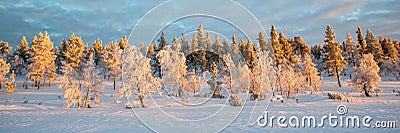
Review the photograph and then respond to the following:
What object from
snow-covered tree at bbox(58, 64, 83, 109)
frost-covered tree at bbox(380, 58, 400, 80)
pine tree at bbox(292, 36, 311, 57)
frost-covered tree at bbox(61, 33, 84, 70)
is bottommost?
snow-covered tree at bbox(58, 64, 83, 109)

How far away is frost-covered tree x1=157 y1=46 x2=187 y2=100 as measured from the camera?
67.6 ft

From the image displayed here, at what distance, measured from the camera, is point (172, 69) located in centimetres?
2066

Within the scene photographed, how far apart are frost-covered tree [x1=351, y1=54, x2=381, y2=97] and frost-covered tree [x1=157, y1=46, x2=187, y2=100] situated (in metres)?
17.1

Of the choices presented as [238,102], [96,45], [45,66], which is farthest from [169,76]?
[96,45]

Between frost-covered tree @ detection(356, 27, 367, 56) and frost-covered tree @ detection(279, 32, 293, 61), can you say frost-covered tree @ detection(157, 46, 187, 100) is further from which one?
frost-covered tree @ detection(356, 27, 367, 56)

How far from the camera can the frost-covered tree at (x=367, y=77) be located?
20031 millimetres

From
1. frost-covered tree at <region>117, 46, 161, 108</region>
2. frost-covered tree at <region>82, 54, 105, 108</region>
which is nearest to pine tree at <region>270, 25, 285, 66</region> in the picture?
frost-covered tree at <region>117, 46, 161, 108</region>

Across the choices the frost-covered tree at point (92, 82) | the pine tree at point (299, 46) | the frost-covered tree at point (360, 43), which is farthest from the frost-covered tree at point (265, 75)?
the frost-covered tree at point (360, 43)

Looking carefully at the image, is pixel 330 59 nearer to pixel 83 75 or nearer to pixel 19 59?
pixel 83 75

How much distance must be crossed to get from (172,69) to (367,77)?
730 inches

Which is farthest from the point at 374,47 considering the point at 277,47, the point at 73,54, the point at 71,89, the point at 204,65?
the point at 73,54

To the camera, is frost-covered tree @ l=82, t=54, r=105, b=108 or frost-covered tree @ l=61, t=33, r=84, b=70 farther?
frost-covered tree @ l=61, t=33, r=84, b=70

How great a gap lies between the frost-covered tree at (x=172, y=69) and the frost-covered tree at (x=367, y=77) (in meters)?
17.1

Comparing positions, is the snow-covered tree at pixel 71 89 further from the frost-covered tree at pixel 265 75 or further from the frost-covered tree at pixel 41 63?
the frost-covered tree at pixel 41 63
